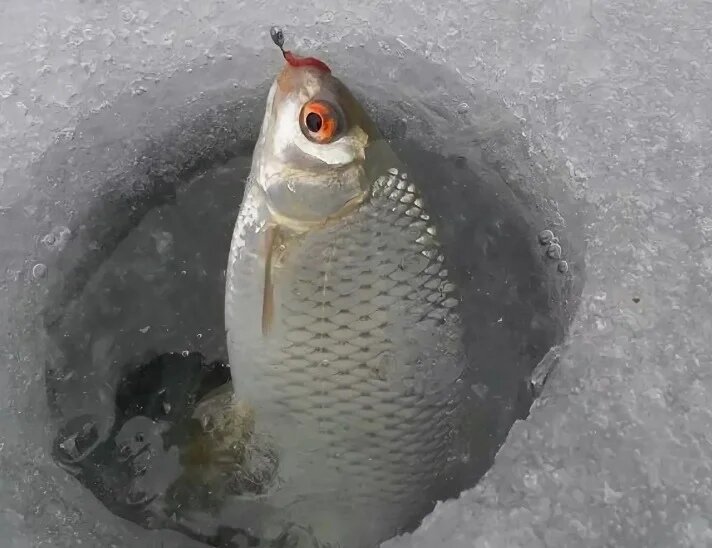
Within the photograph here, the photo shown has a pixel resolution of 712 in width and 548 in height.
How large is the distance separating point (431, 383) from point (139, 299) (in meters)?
0.63

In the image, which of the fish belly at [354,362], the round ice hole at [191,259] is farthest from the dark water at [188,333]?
the fish belly at [354,362]

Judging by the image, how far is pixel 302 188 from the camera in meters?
1.10

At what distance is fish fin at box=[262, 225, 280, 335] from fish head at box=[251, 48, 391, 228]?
0.09 ft

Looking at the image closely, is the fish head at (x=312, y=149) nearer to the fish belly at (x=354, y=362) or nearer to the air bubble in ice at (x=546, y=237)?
the fish belly at (x=354, y=362)

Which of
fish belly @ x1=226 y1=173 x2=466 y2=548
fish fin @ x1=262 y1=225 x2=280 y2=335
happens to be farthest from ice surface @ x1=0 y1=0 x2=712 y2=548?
fish fin @ x1=262 y1=225 x2=280 y2=335

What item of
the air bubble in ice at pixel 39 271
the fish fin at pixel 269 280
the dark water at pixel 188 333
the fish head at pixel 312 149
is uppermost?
the fish head at pixel 312 149

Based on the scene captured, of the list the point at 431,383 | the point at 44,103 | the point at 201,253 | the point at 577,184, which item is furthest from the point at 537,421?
the point at 44,103

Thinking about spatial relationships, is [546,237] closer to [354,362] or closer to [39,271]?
[354,362]

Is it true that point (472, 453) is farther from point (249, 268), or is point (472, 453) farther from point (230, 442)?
point (249, 268)

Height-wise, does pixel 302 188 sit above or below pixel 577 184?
above

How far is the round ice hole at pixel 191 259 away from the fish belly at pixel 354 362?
106 mm

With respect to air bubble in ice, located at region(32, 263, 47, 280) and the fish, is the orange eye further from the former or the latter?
air bubble in ice, located at region(32, 263, 47, 280)

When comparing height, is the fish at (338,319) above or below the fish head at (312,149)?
below

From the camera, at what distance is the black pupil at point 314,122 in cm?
108
